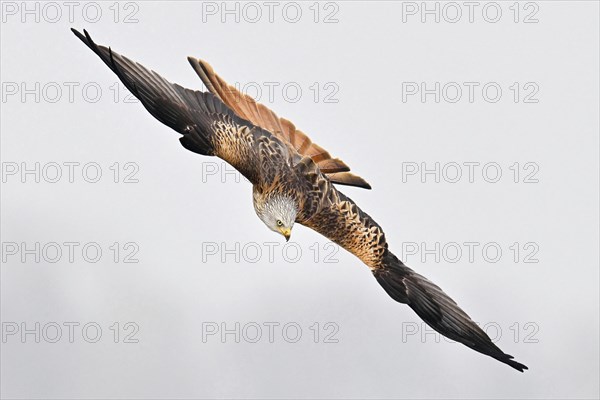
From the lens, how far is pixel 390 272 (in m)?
9.33

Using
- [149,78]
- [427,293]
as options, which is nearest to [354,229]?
[427,293]

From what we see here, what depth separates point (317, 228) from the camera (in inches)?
356

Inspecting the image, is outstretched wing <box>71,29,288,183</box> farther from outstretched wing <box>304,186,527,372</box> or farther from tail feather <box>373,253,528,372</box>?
tail feather <box>373,253,528,372</box>

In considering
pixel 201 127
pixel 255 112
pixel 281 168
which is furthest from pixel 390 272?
pixel 201 127

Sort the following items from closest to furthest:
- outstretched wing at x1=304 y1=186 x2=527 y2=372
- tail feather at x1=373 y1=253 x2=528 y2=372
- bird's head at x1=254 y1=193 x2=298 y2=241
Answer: bird's head at x1=254 y1=193 x2=298 y2=241, outstretched wing at x1=304 y1=186 x2=527 y2=372, tail feather at x1=373 y1=253 x2=528 y2=372

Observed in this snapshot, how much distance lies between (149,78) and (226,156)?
963 mm

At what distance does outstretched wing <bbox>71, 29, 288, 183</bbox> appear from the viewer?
28.5 ft

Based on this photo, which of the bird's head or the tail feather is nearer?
the bird's head

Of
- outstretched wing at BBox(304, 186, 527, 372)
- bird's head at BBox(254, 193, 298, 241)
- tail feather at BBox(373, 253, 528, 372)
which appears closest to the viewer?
bird's head at BBox(254, 193, 298, 241)

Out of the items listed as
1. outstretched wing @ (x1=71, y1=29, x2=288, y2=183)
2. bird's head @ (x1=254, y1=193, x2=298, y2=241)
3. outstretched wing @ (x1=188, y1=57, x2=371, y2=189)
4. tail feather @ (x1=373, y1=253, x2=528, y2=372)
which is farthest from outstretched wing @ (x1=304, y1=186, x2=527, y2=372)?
outstretched wing @ (x1=71, y1=29, x2=288, y2=183)

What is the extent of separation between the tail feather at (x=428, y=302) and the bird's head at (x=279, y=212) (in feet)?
3.70

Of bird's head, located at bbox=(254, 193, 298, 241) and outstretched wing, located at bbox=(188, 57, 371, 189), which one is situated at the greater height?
outstretched wing, located at bbox=(188, 57, 371, 189)

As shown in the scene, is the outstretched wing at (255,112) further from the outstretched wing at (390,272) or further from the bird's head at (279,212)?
the bird's head at (279,212)

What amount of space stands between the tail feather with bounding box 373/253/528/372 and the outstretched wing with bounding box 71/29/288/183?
152 centimetres
